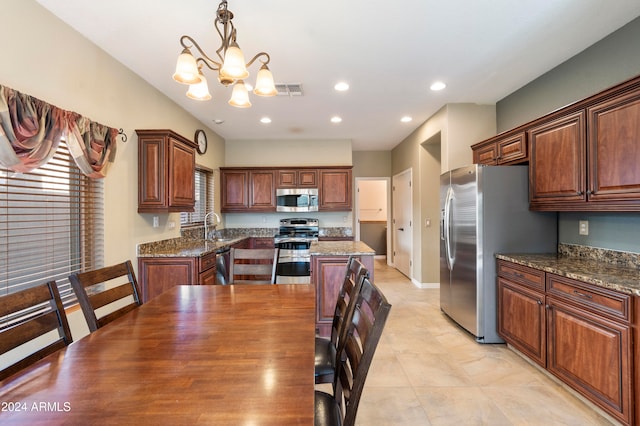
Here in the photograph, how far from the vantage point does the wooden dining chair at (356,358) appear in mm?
909

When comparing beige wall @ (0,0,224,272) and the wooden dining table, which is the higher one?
beige wall @ (0,0,224,272)

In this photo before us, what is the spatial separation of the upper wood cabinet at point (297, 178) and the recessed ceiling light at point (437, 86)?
2446 mm

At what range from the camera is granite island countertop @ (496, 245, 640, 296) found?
1729 millimetres

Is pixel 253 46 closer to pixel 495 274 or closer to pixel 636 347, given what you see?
pixel 495 274

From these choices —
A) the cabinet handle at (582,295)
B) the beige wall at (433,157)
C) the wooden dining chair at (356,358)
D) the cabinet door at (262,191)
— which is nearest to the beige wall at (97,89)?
the cabinet door at (262,191)

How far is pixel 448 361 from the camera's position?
2572 mm

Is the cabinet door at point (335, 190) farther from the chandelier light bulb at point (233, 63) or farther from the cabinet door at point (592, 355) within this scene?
the chandelier light bulb at point (233, 63)

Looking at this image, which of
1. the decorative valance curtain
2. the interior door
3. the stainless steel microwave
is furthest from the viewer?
the interior door

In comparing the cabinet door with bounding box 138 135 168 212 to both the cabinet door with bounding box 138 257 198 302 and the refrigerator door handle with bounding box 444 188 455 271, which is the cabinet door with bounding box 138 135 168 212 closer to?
the cabinet door with bounding box 138 257 198 302

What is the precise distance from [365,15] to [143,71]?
2.12 meters

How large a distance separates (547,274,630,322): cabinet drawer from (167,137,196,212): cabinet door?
11.0ft

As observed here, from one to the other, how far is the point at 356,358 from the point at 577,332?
5.93 feet

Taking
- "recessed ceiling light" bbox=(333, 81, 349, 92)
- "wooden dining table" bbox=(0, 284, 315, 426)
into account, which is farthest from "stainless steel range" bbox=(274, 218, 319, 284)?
"wooden dining table" bbox=(0, 284, 315, 426)

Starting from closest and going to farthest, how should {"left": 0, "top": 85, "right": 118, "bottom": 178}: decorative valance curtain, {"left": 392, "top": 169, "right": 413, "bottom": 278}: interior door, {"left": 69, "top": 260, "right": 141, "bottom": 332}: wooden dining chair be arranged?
{"left": 69, "top": 260, "right": 141, "bottom": 332}: wooden dining chair → {"left": 0, "top": 85, "right": 118, "bottom": 178}: decorative valance curtain → {"left": 392, "top": 169, "right": 413, "bottom": 278}: interior door
